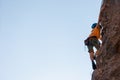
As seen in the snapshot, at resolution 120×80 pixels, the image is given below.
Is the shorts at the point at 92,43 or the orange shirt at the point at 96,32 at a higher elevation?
the orange shirt at the point at 96,32

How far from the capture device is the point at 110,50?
11281 millimetres

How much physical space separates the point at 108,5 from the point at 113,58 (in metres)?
4.15

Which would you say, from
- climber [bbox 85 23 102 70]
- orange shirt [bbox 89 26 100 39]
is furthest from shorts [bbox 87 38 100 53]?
orange shirt [bbox 89 26 100 39]

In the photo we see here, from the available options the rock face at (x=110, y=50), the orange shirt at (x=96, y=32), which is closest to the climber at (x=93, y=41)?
the orange shirt at (x=96, y=32)

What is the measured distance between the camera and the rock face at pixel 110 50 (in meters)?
10.3

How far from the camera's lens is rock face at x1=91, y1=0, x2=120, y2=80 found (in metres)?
10.3

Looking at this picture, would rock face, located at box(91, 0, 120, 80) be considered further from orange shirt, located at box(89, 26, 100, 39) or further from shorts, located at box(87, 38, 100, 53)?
shorts, located at box(87, 38, 100, 53)

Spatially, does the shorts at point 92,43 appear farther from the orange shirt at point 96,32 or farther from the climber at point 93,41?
the orange shirt at point 96,32

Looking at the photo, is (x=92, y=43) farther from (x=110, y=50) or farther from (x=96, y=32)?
(x=110, y=50)

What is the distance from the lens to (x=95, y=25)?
14586 millimetres

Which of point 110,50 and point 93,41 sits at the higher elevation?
point 93,41

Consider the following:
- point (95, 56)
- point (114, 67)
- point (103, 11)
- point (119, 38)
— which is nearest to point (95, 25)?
point (103, 11)

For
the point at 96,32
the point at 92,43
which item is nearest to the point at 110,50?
the point at 92,43

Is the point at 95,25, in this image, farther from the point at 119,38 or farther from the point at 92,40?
the point at 119,38
